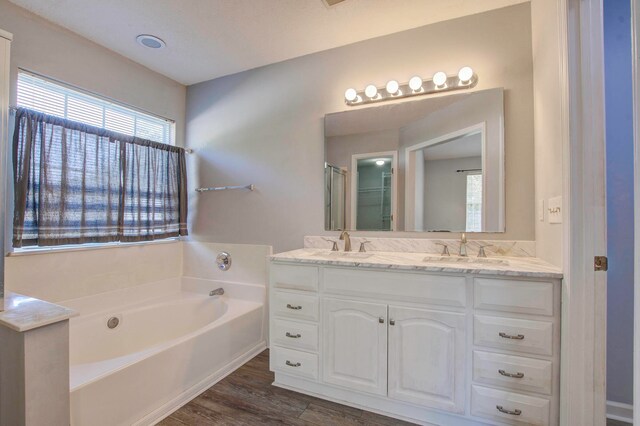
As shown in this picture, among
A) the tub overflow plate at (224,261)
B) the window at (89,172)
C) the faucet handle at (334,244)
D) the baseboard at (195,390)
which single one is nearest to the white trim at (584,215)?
the faucet handle at (334,244)

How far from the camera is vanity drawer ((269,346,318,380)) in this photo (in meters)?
1.90

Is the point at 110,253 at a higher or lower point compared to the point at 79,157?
lower

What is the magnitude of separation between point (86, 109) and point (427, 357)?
3.04 meters

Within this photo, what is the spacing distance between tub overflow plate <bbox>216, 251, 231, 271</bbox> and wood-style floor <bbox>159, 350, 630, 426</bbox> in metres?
1.06

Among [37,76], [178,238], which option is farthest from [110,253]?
[37,76]

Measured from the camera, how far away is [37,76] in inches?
82.3

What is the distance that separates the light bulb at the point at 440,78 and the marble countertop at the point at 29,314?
2405mm

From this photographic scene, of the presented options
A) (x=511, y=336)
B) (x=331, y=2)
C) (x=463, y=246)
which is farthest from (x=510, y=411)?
(x=331, y=2)

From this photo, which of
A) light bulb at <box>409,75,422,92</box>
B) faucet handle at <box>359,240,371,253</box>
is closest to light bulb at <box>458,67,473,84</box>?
light bulb at <box>409,75,422,92</box>

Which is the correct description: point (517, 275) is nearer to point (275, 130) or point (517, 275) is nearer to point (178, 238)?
point (275, 130)

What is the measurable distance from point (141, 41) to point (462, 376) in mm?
3200

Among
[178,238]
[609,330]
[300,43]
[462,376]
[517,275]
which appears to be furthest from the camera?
[178,238]

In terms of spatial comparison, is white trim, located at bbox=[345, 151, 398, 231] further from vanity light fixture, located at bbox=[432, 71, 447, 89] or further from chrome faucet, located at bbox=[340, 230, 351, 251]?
vanity light fixture, located at bbox=[432, 71, 447, 89]

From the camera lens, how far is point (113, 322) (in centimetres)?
227
